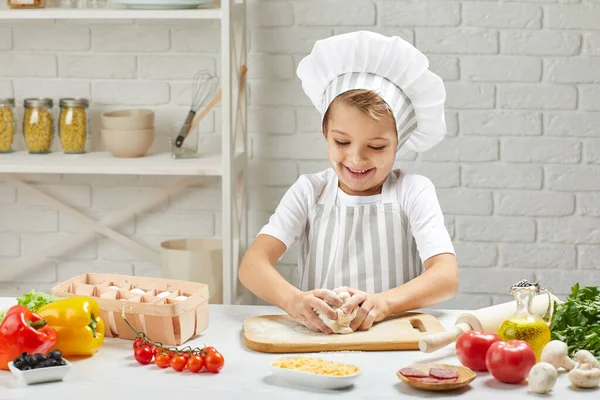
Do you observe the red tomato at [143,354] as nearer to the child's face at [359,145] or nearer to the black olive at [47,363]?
the black olive at [47,363]

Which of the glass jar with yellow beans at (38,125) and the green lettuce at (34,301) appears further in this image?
the glass jar with yellow beans at (38,125)

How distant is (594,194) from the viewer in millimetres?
3314

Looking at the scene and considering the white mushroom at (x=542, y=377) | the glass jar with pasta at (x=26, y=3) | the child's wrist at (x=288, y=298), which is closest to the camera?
the white mushroom at (x=542, y=377)

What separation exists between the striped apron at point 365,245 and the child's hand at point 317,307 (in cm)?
38

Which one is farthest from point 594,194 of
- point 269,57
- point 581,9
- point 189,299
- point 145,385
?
point 145,385

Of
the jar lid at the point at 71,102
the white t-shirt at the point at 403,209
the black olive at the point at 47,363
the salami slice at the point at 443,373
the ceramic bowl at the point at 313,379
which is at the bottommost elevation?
the ceramic bowl at the point at 313,379

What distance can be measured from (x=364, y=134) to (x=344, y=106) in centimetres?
9

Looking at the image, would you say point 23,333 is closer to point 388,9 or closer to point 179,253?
point 179,253

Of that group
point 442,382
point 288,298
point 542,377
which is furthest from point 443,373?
point 288,298

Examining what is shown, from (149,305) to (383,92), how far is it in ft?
2.70

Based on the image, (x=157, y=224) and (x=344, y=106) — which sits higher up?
(x=344, y=106)

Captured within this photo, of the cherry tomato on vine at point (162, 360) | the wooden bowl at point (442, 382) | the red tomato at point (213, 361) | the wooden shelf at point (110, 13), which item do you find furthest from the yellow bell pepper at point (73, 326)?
the wooden shelf at point (110, 13)

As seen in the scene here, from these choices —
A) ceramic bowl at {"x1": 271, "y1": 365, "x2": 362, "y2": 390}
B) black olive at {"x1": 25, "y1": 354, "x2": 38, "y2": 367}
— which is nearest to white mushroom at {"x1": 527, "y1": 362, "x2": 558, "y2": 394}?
ceramic bowl at {"x1": 271, "y1": 365, "x2": 362, "y2": 390}

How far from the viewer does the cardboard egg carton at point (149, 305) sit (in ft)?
6.32
